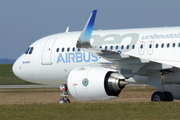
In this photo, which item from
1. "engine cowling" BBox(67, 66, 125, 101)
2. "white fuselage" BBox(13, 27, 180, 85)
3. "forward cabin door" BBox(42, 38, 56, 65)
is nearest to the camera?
"engine cowling" BBox(67, 66, 125, 101)

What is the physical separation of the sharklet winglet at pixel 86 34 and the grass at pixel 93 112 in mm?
2706

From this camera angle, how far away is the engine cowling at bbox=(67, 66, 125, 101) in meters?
21.0

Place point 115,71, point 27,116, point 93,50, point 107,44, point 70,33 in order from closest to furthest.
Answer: point 27,116
point 93,50
point 115,71
point 107,44
point 70,33

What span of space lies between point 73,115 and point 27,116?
150 cm

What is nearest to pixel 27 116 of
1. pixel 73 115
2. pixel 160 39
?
pixel 73 115

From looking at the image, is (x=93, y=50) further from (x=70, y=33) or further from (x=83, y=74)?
(x=70, y=33)

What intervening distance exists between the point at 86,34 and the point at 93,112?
490cm

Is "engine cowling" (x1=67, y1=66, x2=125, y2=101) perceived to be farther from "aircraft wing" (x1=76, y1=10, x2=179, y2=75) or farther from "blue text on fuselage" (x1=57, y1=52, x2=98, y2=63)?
"blue text on fuselage" (x1=57, y1=52, x2=98, y2=63)

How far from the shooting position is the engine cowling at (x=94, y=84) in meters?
21.0

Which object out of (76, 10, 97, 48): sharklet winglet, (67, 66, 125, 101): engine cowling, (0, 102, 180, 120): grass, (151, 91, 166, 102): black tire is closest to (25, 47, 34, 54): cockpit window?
(67, 66, 125, 101): engine cowling

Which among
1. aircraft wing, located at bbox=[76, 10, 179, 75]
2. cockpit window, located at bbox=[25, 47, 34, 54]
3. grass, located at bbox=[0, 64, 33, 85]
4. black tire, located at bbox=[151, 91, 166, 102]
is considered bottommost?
black tire, located at bbox=[151, 91, 166, 102]

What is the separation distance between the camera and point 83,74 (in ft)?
70.2

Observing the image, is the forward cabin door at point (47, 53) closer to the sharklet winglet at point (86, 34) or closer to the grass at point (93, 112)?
the sharklet winglet at point (86, 34)

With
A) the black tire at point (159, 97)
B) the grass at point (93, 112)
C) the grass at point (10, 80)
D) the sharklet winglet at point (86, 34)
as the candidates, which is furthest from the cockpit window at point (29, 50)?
the grass at point (10, 80)
